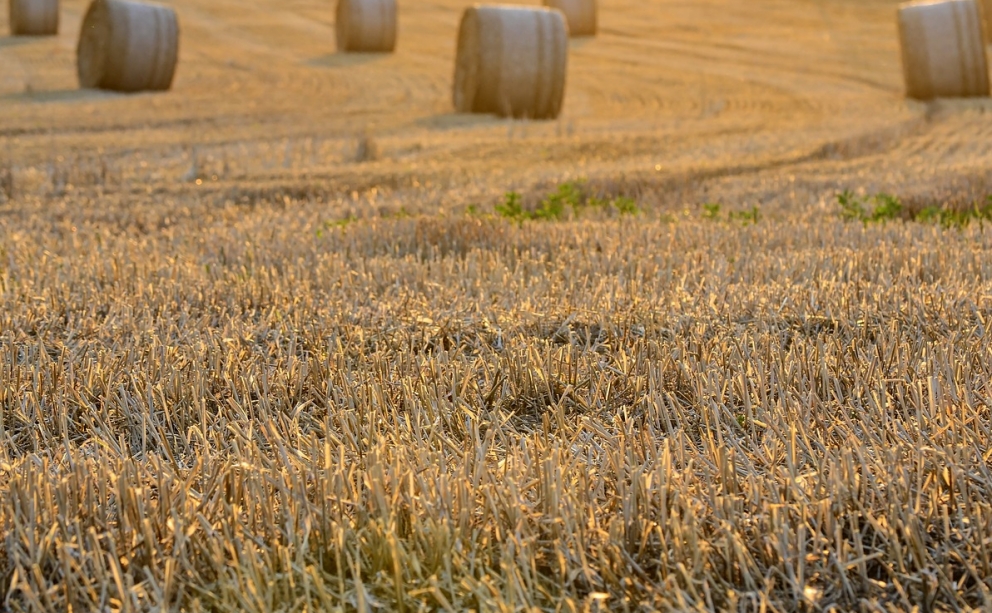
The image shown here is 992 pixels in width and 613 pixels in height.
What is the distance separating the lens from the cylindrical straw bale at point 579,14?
25.8 m

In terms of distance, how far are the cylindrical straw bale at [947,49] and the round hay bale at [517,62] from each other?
541 cm

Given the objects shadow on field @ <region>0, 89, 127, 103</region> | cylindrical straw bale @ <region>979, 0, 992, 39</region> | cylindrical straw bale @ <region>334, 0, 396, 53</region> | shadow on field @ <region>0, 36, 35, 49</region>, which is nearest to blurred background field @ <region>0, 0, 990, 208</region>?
shadow on field @ <region>0, 89, 127, 103</region>

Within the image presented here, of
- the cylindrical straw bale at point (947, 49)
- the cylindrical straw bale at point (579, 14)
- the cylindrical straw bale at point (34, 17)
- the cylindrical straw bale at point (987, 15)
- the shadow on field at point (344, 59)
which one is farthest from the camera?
the cylindrical straw bale at point (579, 14)

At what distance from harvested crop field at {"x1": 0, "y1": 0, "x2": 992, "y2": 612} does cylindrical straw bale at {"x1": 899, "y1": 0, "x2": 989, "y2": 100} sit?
364 inches

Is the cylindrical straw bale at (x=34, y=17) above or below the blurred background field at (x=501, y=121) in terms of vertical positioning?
above

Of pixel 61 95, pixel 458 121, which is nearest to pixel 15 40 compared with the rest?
pixel 61 95

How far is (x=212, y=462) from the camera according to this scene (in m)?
1.74

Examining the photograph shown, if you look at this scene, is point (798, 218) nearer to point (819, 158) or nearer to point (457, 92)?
point (819, 158)

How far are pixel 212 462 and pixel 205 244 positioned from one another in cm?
299

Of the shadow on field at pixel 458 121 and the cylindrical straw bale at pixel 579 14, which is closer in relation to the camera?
the shadow on field at pixel 458 121

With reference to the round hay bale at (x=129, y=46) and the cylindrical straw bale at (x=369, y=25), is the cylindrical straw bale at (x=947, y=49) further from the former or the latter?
the cylindrical straw bale at (x=369, y=25)

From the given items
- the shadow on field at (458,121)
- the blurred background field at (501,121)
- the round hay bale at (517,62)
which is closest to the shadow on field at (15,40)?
the blurred background field at (501,121)

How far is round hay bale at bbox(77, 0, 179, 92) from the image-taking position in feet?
56.2

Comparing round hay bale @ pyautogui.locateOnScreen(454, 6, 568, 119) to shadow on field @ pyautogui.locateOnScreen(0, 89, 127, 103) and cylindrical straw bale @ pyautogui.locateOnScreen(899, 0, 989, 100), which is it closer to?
cylindrical straw bale @ pyautogui.locateOnScreen(899, 0, 989, 100)
